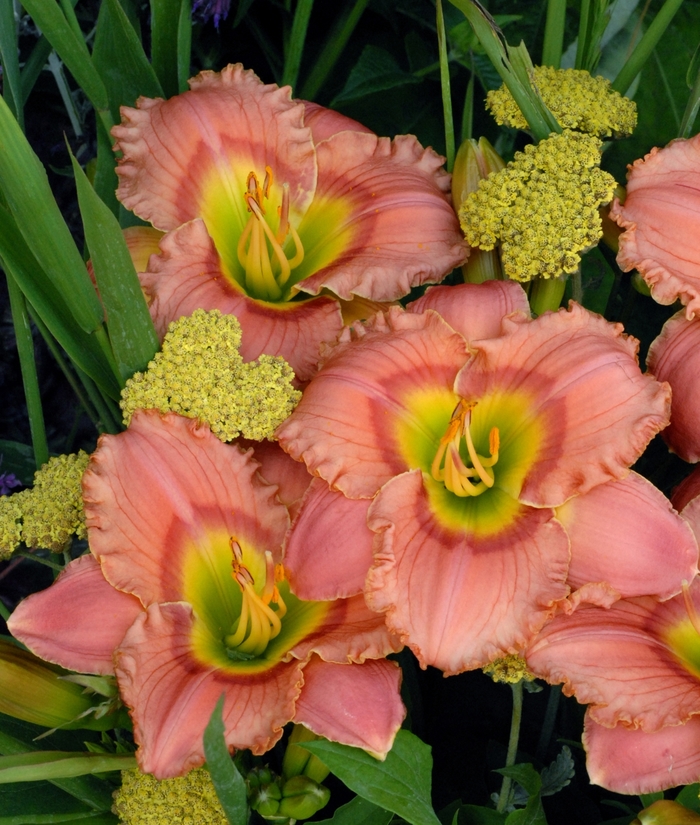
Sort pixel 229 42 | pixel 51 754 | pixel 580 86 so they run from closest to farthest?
pixel 51 754
pixel 580 86
pixel 229 42

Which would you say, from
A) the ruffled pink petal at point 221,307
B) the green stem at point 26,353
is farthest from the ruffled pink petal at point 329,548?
the green stem at point 26,353

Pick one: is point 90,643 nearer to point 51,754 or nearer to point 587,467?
point 51,754

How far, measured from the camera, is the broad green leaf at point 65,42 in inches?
22.2

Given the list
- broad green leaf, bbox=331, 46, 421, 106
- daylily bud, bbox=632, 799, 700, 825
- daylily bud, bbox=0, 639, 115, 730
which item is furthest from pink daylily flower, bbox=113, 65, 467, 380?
daylily bud, bbox=632, 799, 700, 825

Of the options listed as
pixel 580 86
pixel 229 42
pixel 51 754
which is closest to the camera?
pixel 51 754

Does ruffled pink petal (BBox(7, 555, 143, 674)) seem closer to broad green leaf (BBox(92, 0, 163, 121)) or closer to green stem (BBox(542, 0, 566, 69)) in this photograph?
broad green leaf (BBox(92, 0, 163, 121))

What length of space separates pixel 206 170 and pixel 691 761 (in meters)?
0.50

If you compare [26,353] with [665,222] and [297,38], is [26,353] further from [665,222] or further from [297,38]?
[665,222]

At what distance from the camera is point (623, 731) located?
52 centimetres

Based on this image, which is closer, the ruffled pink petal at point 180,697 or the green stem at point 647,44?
the ruffled pink petal at point 180,697

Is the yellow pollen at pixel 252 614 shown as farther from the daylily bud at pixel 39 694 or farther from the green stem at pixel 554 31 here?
the green stem at pixel 554 31

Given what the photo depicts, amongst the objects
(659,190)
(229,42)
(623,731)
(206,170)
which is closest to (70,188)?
(229,42)

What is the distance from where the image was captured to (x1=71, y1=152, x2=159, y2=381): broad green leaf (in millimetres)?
535

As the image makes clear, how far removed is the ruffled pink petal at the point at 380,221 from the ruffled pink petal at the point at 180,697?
0.25m
